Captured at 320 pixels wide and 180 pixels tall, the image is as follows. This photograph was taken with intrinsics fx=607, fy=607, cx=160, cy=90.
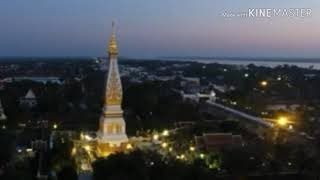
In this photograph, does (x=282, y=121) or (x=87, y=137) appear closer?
(x=87, y=137)

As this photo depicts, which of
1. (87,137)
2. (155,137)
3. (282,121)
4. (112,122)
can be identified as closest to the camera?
(112,122)

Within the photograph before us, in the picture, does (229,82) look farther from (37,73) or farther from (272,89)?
(37,73)

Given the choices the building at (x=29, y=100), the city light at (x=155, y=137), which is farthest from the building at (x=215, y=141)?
the building at (x=29, y=100)

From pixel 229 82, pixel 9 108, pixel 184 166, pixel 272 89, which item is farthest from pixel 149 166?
pixel 229 82

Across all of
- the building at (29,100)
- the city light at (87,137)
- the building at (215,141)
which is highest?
the city light at (87,137)

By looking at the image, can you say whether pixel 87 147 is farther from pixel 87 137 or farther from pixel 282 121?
pixel 282 121

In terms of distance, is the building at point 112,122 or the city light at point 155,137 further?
the city light at point 155,137

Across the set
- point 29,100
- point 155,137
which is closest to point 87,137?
point 155,137

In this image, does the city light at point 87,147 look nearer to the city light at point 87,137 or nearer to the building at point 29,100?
the city light at point 87,137
